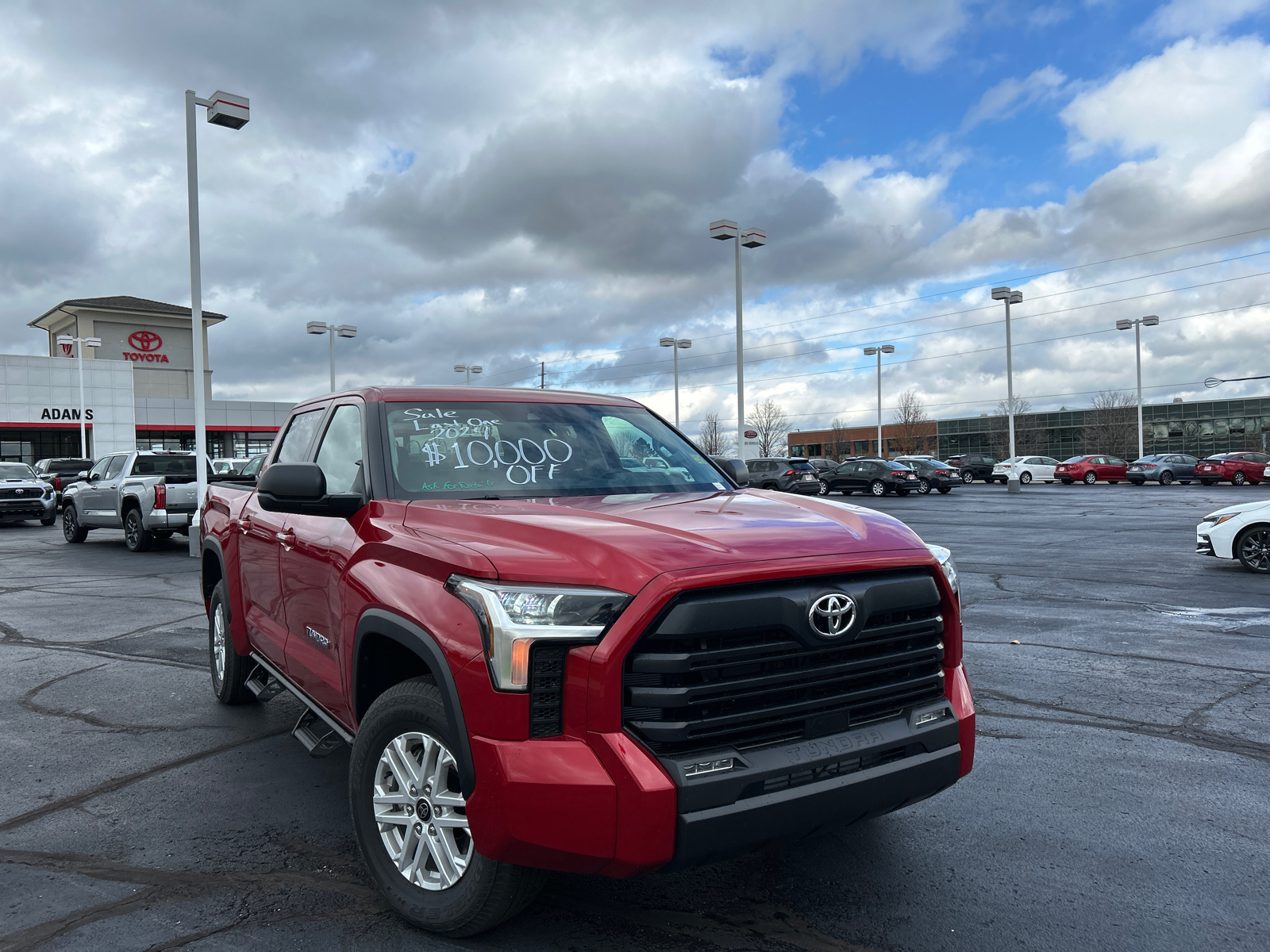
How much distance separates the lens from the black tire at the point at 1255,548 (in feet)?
38.3

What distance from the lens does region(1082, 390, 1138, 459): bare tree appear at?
254 ft

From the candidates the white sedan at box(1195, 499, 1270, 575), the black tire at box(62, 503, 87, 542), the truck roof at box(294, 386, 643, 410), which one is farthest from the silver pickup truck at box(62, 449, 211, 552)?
the white sedan at box(1195, 499, 1270, 575)

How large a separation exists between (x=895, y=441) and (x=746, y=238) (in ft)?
241

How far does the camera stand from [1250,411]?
79.6 m

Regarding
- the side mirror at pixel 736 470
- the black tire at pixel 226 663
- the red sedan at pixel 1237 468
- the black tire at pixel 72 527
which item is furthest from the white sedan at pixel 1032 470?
the black tire at pixel 226 663

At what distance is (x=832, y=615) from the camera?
8.89 feet

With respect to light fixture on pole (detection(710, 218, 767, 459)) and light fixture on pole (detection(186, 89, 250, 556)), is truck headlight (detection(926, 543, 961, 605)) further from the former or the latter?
light fixture on pole (detection(710, 218, 767, 459))

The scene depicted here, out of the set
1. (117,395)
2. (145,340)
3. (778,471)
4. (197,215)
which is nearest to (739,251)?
(778,471)

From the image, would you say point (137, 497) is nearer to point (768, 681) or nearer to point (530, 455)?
point (530, 455)

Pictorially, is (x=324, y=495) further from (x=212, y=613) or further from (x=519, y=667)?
(x=212, y=613)

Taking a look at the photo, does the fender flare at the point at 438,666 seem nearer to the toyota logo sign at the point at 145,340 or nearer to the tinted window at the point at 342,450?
the tinted window at the point at 342,450

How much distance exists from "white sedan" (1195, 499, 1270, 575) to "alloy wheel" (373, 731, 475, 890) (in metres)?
12.1

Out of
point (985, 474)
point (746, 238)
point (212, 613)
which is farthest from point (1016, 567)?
point (985, 474)

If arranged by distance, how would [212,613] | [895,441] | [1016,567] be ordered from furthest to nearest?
[895,441], [1016,567], [212,613]
